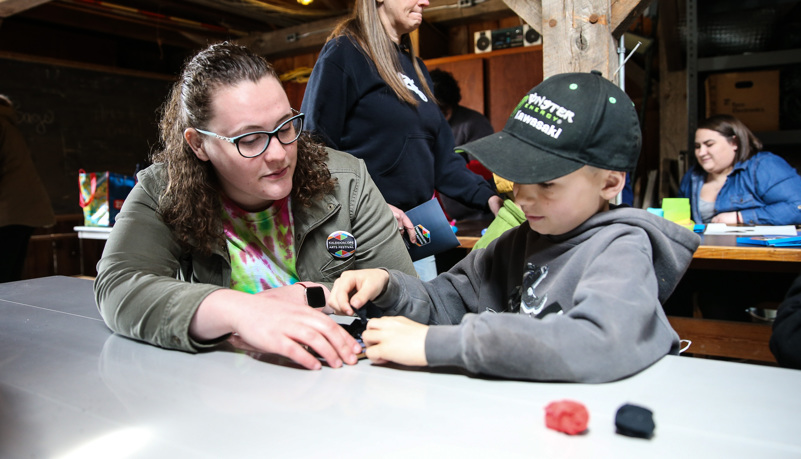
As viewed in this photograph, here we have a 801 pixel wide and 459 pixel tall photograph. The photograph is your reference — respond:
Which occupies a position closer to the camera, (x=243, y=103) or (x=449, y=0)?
(x=243, y=103)

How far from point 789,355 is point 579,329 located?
54 centimetres

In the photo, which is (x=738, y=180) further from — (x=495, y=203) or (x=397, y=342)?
(x=397, y=342)

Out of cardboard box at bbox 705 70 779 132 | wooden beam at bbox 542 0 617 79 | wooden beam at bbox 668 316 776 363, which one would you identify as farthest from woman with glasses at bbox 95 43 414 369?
cardboard box at bbox 705 70 779 132

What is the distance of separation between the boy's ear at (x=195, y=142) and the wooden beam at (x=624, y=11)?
1620 millimetres

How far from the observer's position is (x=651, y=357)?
781 millimetres

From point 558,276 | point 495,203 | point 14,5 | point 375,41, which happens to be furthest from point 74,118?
point 558,276

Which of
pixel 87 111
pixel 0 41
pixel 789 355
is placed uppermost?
pixel 0 41

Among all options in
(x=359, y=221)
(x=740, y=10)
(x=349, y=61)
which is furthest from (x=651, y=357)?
(x=740, y=10)

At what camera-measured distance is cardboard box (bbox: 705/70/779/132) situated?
3695mm

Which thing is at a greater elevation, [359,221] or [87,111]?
[87,111]

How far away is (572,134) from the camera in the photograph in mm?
892

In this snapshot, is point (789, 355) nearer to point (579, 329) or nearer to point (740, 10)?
point (579, 329)

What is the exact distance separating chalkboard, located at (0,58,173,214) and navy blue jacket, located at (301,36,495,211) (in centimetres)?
364

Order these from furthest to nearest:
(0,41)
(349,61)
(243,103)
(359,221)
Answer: (0,41) → (349,61) → (359,221) → (243,103)
